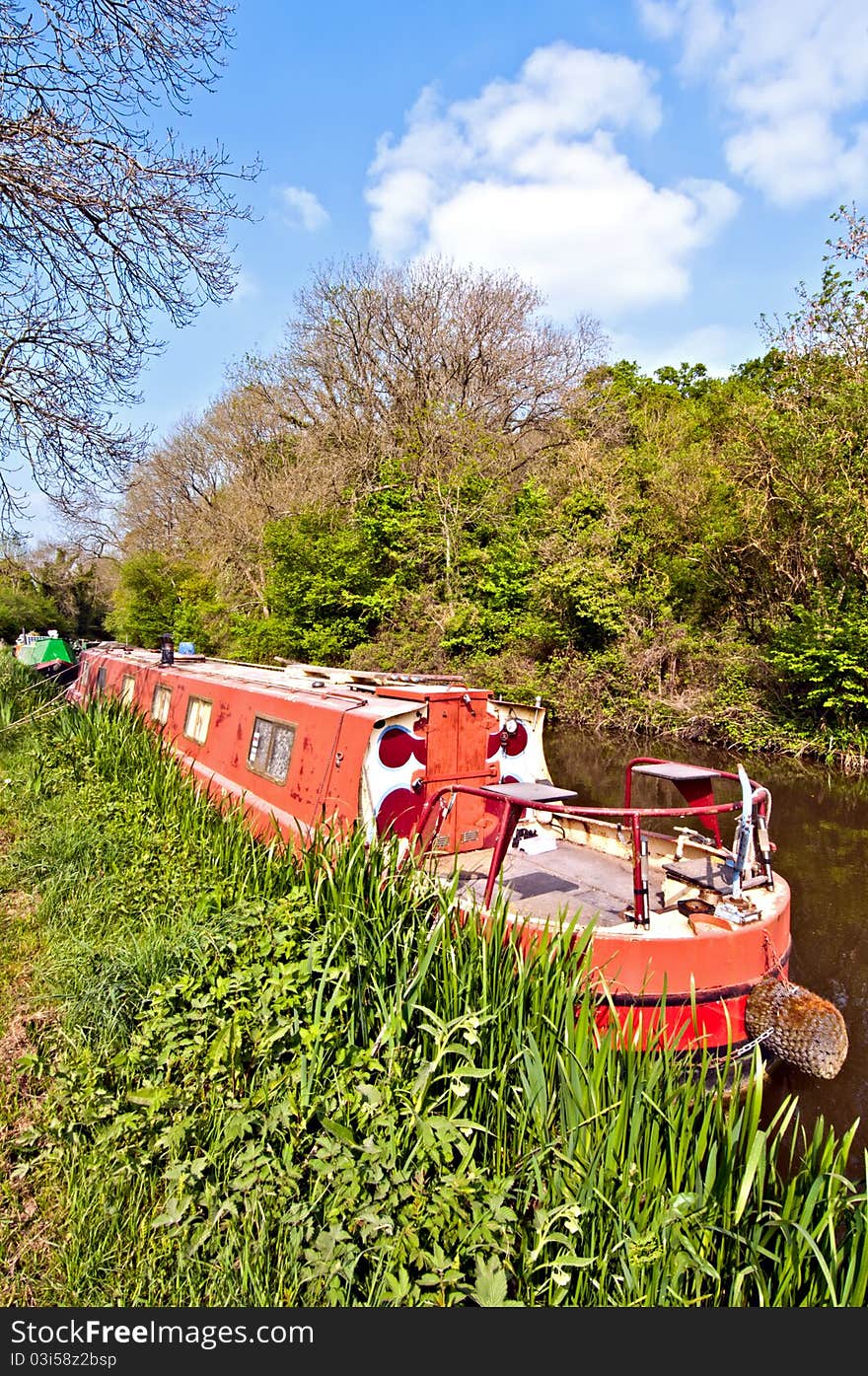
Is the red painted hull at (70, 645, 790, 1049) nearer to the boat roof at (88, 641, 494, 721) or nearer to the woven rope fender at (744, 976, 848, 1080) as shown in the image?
the boat roof at (88, 641, 494, 721)

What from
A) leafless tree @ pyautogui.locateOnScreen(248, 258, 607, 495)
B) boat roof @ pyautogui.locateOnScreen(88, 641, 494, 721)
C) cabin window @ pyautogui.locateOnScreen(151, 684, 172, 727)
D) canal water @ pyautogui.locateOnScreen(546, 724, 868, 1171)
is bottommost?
canal water @ pyautogui.locateOnScreen(546, 724, 868, 1171)

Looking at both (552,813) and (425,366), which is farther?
(425,366)

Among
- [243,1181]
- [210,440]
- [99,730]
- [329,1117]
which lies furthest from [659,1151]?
[210,440]

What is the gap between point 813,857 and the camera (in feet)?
27.6

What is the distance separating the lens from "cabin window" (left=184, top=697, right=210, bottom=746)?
819 centimetres

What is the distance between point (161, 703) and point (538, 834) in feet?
19.0

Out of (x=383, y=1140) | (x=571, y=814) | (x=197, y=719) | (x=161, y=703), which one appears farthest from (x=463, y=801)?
(x=161, y=703)

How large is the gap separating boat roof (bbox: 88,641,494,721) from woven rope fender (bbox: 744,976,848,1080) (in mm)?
2697

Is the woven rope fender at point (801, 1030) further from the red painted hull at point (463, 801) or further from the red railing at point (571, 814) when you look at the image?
the red railing at point (571, 814)

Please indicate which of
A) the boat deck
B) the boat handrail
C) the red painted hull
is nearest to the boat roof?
the red painted hull

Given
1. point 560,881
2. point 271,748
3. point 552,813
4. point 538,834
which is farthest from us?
point 271,748

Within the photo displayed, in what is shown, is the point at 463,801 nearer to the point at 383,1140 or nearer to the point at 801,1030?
the point at 801,1030

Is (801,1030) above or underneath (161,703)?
underneath

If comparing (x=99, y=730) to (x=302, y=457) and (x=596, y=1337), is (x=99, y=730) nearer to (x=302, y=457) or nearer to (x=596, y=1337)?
(x=596, y=1337)
